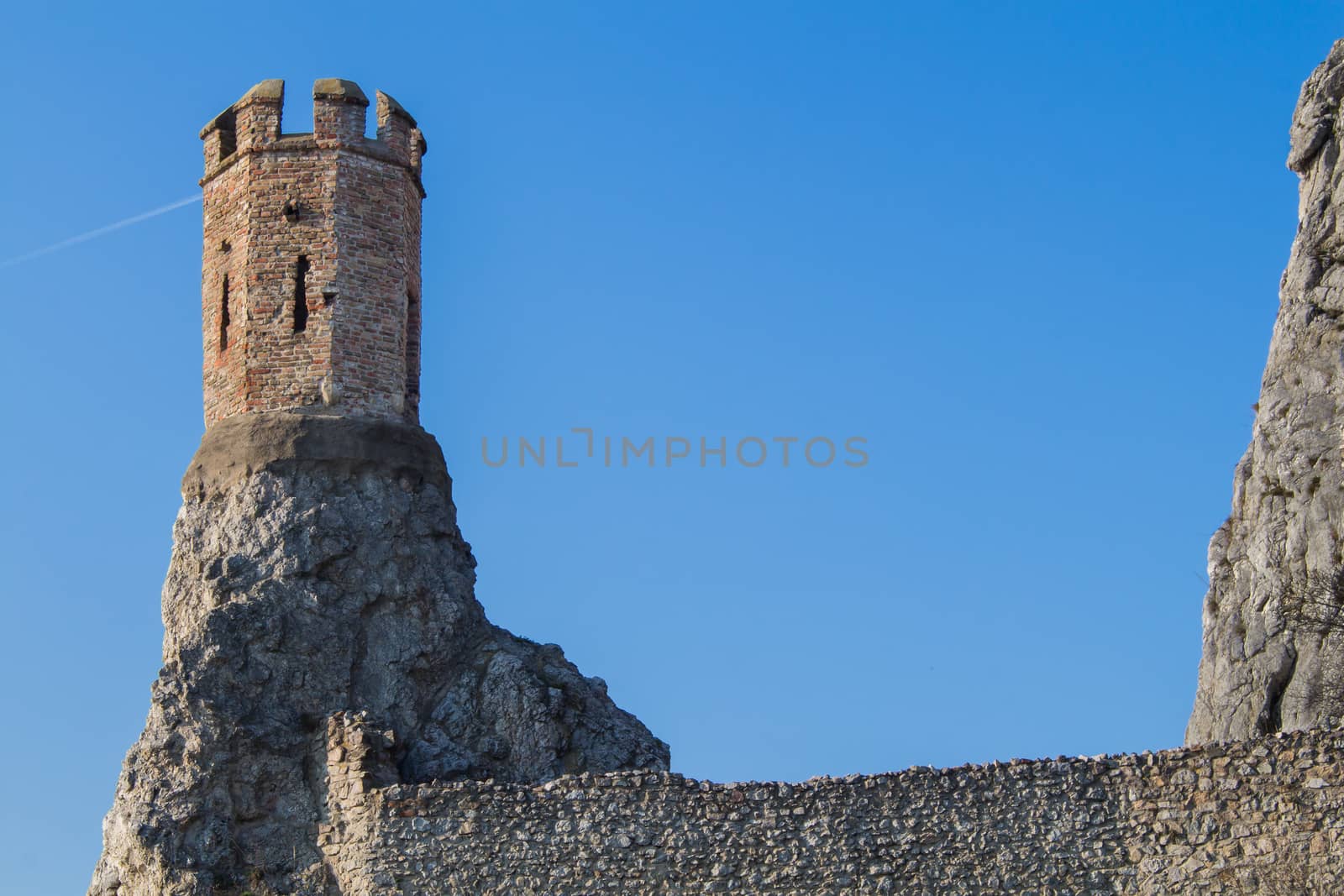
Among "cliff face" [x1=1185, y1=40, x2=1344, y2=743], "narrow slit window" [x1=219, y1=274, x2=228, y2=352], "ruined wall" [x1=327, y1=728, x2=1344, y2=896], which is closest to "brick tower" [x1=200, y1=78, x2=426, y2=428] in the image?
"narrow slit window" [x1=219, y1=274, x2=228, y2=352]

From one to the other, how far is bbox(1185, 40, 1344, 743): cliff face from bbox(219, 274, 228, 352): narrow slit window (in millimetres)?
13535

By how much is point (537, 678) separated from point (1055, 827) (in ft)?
26.3

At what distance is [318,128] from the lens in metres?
34.3

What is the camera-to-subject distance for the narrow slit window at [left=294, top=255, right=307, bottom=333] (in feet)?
110

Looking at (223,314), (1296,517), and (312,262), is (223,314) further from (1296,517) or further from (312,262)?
(1296,517)

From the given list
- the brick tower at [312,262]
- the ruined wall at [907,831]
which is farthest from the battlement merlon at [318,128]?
the ruined wall at [907,831]

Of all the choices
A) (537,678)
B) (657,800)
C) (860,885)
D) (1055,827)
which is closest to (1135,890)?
(1055,827)

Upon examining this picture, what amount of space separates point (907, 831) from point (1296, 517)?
845cm

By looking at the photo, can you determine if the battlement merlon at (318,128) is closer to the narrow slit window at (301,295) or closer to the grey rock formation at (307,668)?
the narrow slit window at (301,295)

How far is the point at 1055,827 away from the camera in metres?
26.9

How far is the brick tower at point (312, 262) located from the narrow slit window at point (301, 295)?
0.05 ft

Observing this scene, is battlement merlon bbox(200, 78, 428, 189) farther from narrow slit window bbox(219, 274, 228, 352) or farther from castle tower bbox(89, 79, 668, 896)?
narrow slit window bbox(219, 274, 228, 352)

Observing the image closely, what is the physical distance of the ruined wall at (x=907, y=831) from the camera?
26203 millimetres

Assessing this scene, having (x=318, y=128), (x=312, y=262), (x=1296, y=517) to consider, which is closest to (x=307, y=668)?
(x=312, y=262)
